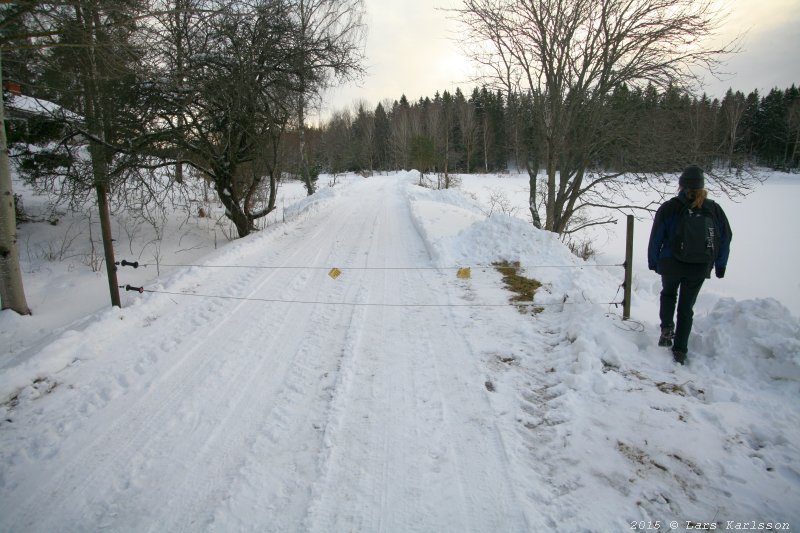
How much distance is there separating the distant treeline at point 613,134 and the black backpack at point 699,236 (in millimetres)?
5900

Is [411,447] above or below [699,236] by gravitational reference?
below

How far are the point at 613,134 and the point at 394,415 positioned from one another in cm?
955

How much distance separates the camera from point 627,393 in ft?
11.5

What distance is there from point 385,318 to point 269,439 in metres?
2.50

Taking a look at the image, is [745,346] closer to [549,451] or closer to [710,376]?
[710,376]

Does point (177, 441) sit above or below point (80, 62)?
below

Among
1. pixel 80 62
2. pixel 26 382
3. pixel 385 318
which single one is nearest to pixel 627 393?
pixel 385 318

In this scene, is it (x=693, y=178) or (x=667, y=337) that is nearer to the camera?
(x=693, y=178)

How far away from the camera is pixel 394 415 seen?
10.9ft

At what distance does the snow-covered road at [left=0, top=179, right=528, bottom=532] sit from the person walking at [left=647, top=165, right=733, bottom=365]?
7.65 feet

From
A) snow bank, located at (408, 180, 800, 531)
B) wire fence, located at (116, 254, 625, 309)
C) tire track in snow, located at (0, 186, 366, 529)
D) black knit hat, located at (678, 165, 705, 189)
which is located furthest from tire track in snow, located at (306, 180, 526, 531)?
black knit hat, located at (678, 165, 705, 189)

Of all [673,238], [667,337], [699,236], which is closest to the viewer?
[699,236]

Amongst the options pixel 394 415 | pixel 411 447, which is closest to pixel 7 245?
pixel 394 415

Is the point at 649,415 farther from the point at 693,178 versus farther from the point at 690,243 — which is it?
the point at 693,178
